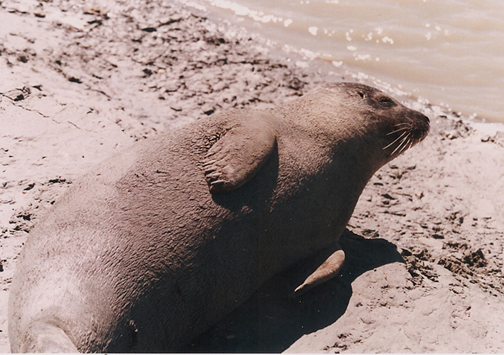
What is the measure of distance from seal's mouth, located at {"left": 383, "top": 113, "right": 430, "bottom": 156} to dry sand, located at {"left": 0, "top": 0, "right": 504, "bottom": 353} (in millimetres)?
704

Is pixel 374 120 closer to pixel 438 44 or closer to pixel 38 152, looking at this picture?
pixel 38 152

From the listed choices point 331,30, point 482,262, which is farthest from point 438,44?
point 482,262

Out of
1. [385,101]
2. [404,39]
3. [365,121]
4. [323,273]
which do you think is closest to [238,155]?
[323,273]

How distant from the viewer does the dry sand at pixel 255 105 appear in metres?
4.14

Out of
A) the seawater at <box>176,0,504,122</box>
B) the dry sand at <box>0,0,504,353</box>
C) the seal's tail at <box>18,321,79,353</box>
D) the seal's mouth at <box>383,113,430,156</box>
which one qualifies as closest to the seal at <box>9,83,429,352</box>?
the seal's tail at <box>18,321,79,353</box>

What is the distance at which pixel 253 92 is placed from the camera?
7.11 m

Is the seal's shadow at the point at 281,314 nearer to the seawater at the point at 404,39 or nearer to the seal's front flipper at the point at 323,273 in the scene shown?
the seal's front flipper at the point at 323,273

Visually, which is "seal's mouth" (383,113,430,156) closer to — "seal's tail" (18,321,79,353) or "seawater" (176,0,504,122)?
"seawater" (176,0,504,122)

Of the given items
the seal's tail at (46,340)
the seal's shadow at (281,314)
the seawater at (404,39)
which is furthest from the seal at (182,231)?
the seawater at (404,39)

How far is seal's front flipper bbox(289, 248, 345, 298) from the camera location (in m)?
4.19

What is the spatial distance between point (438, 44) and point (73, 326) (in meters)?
7.98

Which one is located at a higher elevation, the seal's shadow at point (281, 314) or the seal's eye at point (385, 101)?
the seal's eye at point (385, 101)

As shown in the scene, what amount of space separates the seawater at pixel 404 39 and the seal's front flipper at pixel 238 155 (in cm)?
440

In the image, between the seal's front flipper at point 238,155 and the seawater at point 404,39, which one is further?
the seawater at point 404,39
